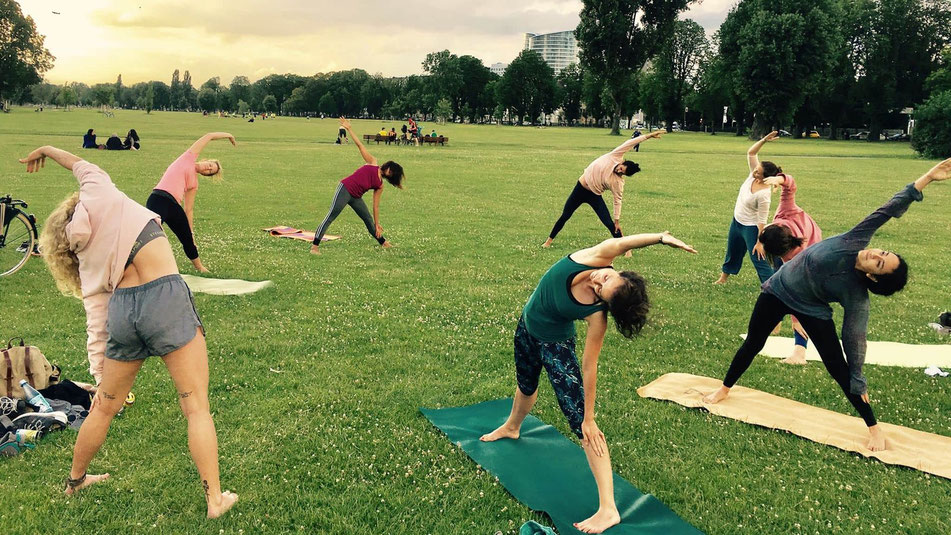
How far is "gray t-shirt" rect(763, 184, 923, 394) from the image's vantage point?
5348 millimetres

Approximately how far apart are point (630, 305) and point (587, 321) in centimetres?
42

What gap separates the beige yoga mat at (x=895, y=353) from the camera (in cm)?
777

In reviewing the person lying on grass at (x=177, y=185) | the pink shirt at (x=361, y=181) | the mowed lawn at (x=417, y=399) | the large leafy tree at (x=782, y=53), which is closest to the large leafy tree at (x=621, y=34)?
the large leafy tree at (x=782, y=53)

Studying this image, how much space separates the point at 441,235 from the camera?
15219 mm

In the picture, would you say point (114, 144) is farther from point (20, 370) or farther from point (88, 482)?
point (88, 482)

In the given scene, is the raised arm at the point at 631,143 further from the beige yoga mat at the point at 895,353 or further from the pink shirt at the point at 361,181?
the pink shirt at the point at 361,181

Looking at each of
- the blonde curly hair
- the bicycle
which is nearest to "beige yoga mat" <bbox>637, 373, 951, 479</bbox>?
the blonde curly hair

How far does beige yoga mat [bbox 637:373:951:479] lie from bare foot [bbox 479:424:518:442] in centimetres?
176

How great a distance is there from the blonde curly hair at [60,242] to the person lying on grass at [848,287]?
5.82 meters

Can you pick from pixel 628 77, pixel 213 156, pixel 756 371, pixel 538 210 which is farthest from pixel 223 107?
pixel 756 371

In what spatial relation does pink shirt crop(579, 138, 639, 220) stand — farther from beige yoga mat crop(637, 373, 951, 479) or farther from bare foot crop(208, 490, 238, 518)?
bare foot crop(208, 490, 238, 518)

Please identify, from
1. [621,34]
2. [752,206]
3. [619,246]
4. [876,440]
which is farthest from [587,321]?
[621,34]

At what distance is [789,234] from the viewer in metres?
6.96

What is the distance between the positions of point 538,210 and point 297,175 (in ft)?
40.7
